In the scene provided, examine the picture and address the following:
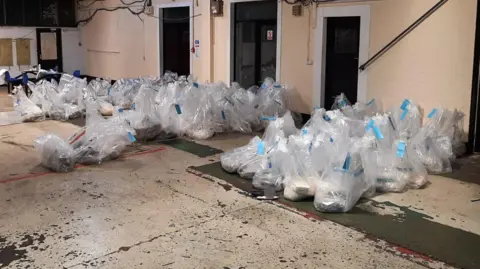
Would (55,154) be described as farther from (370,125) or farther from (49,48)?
(49,48)

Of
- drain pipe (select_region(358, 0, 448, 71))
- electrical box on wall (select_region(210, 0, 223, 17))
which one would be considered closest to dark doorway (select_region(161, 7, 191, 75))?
electrical box on wall (select_region(210, 0, 223, 17))

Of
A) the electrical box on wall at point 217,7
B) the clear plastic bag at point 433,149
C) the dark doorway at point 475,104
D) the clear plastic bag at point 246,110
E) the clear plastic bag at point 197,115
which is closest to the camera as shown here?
the clear plastic bag at point 433,149

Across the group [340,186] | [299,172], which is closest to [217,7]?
[299,172]

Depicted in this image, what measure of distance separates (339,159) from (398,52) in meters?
2.73

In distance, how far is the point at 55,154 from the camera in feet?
16.4

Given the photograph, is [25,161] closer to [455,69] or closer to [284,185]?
[284,185]

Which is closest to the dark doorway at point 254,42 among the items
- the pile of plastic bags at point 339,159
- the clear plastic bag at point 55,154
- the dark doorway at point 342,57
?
the dark doorway at point 342,57

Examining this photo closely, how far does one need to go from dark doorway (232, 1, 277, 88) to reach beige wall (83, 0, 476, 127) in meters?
0.20

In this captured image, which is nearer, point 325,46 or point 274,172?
point 274,172

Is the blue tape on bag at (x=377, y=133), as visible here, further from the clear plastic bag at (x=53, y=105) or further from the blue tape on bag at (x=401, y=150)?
the clear plastic bag at (x=53, y=105)

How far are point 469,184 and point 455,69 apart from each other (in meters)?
1.64

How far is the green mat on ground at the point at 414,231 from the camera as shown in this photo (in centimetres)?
313

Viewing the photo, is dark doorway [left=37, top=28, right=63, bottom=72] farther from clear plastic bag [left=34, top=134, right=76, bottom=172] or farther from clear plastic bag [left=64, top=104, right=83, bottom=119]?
clear plastic bag [left=34, top=134, right=76, bottom=172]

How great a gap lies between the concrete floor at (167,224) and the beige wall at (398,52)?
1.63 meters
